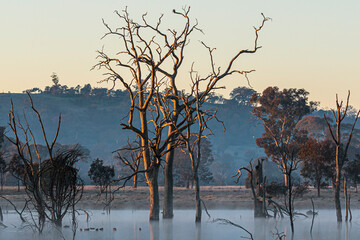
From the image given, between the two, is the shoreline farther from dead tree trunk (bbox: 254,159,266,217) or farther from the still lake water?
dead tree trunk (bbox: 254,159,266,217)

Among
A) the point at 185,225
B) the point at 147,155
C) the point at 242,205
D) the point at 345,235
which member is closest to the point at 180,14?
the point at 147,155

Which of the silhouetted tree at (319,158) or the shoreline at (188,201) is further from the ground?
the silhouetted tree at (319,158)

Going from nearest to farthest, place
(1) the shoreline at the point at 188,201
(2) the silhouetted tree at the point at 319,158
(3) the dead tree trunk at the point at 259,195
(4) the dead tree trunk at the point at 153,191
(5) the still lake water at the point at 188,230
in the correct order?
1. (5) the still lake water at the point at 188,230
2. (4) the dead tree trunk at the point at 153,191
3. (3) the dead tree trunk at the point at 259,195
4. (1) the shoreline at the point at 188,201
5. (2) the silhouetted tree at the point at 319,158

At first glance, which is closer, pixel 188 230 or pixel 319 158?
pixel 188 230

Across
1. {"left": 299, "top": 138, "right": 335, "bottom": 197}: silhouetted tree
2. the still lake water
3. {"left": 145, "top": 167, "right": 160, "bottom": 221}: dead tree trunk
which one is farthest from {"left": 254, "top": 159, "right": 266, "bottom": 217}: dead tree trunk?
{"left": 299, "top": 138, "right": 335, "bottom": 197}: silhouetted tree

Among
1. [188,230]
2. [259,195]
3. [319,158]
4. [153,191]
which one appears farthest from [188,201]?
[188,230]

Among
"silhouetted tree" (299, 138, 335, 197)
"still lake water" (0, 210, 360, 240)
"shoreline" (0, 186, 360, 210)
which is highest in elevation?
"silhouetted tree" (299, 138, 335, 197)

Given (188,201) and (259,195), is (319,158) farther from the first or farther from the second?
(259,195)

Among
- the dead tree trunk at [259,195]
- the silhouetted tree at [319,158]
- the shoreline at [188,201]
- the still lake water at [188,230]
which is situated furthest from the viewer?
the silhouetted tree at [319,158]

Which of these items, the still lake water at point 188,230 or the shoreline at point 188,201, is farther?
the shoreline at point 188,201

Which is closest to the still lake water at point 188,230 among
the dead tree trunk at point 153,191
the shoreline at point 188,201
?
the dead tree trunk at point 153,191

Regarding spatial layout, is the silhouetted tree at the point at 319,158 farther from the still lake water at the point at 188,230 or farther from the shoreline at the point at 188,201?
the still lake water at the point at 188,230

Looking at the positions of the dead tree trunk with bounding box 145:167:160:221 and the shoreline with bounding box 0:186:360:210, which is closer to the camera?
the dead tree trunk with bounding box 145:167:160:221

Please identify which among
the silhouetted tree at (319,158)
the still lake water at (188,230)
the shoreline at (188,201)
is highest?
the silhouetted tree at (319,158)
